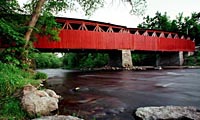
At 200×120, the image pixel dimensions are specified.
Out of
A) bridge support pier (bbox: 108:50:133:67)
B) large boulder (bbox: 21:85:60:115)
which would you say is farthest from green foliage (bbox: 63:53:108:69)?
large boulder (bbox: 21:85:60:115)

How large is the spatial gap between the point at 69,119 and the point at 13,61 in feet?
18.4

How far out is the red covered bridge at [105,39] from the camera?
17.8m

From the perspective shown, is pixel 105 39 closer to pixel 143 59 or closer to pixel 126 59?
pixel 126 59

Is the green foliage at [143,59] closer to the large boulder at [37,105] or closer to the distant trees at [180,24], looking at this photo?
the distant trees at [180,24]

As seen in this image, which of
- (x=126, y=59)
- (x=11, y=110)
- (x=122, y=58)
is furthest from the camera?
(x=126, y=59)

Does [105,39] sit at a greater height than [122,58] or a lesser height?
greater

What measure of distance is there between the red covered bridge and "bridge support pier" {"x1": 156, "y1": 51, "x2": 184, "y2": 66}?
Answer: 1.06m

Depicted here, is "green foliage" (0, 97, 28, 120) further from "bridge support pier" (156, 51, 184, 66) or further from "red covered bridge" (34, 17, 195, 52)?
"bridge support pier" (156, 51, 184, 66)

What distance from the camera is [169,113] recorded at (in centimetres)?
388

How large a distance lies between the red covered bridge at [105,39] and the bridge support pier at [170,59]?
1059 millimetres

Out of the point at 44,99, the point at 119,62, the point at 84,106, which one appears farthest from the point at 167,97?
the point at 119,62

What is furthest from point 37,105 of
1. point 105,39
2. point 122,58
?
point 122,58

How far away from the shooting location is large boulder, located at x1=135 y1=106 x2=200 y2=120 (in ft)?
12.0

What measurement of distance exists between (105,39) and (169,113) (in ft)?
55.1
